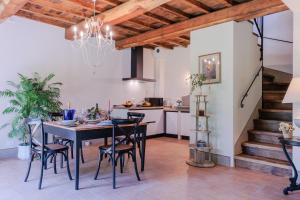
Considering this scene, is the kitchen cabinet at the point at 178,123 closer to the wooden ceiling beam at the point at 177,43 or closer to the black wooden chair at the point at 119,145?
the wooden ceiling beam at the point at 177,43

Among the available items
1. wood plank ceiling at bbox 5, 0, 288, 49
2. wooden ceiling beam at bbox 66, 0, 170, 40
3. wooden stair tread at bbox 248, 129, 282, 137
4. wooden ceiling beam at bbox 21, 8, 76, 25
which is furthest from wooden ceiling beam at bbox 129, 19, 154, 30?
wooden stair tread at bbox 248, 129, 282, 137

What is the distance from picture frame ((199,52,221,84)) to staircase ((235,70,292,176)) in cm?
122

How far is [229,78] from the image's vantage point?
414cm

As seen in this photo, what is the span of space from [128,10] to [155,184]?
278 centimetres

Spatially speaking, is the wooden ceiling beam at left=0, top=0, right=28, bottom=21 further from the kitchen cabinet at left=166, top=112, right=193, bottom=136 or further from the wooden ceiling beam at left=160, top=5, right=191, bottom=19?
the kitchen cabinet at left=166, top=112, right=193, bottom=136

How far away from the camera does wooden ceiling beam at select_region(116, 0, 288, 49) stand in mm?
3697

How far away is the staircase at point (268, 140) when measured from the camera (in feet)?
12.3

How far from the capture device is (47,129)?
3.66m

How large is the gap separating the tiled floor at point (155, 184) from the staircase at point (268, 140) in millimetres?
162

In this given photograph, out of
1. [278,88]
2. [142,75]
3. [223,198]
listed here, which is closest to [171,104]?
[142,75]

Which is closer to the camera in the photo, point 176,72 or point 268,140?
point 268,140

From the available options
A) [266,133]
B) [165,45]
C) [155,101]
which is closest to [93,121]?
[266,133]

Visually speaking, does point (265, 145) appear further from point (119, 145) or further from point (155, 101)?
point (155, 101)

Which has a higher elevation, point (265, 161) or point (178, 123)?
point (178, 123)
